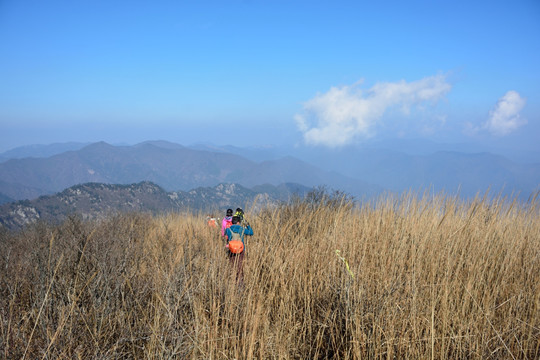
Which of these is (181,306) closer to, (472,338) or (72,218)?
(472,338)

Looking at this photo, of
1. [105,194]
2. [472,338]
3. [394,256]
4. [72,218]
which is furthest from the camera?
[105,194]

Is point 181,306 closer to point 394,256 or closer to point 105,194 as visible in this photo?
point 394,256

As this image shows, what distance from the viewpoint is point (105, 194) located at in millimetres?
85875

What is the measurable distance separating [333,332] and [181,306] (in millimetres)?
1314

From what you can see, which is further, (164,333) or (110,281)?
(110,281)

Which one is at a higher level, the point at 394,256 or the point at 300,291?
the point at 394,256

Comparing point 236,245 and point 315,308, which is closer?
point 315,308

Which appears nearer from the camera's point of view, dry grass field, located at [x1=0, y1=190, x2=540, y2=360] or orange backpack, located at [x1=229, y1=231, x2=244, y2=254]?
dry grass field, located at [x1=0, y1=190, x2=540, y2=360]

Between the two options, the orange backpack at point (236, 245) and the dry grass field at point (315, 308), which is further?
the orange backpack at point (236, 245)

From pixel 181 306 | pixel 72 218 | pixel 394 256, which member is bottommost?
pixel 72 218

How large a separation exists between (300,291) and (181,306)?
1.11 meters

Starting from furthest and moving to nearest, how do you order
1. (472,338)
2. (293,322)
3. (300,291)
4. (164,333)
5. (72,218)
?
(72,218), (300,291), (293,322), (164,333), (472,338)

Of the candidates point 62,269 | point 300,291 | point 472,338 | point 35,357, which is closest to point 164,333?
point 35,357

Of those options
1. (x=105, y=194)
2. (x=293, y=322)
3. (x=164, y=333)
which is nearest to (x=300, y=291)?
(x=293, y=322)
